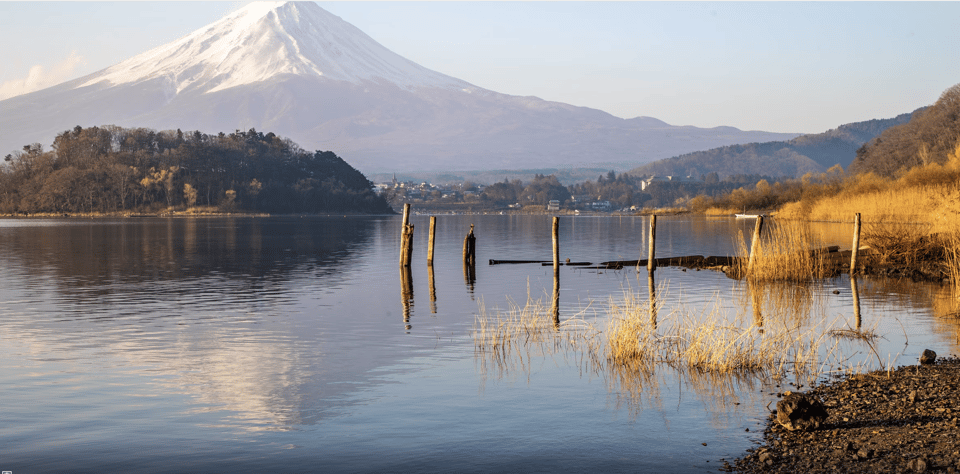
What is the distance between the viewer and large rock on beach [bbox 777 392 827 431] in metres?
10.4

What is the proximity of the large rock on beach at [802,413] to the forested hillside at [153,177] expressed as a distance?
6521 inches

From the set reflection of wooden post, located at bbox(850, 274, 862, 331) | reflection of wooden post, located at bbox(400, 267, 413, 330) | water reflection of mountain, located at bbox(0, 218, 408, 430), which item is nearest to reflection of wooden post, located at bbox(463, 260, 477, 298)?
reflection of wooden post, located at bbox(400, 267, 413, 330)

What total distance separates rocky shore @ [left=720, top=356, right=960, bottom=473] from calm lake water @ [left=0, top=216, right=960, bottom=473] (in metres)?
0.59

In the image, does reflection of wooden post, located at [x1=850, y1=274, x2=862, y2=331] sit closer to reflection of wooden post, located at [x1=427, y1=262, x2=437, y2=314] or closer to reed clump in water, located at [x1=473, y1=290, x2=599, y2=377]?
reed clump in water, located at [x1=473, y1=290, x2=599, y2=377]

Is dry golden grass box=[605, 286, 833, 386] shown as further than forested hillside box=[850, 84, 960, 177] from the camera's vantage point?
No

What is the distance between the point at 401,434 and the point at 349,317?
12.8 m

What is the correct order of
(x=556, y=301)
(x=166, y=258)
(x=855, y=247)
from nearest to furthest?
1. (x=556, y=301)
2. (x=855, y=247)
3. (x=166, y=258)

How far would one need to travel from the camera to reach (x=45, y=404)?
13.1 meters

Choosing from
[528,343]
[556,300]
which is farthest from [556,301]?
[528,343]

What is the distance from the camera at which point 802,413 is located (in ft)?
34.4

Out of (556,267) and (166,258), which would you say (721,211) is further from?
(556,267)

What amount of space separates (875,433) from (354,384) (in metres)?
8.31

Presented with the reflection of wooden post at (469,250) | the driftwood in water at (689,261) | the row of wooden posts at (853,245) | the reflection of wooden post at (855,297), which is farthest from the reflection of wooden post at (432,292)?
the reflection of wooden post at (855,297)

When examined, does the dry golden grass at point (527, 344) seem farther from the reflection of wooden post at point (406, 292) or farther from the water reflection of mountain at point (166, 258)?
the water reflection of mountain at point (166, 258)
